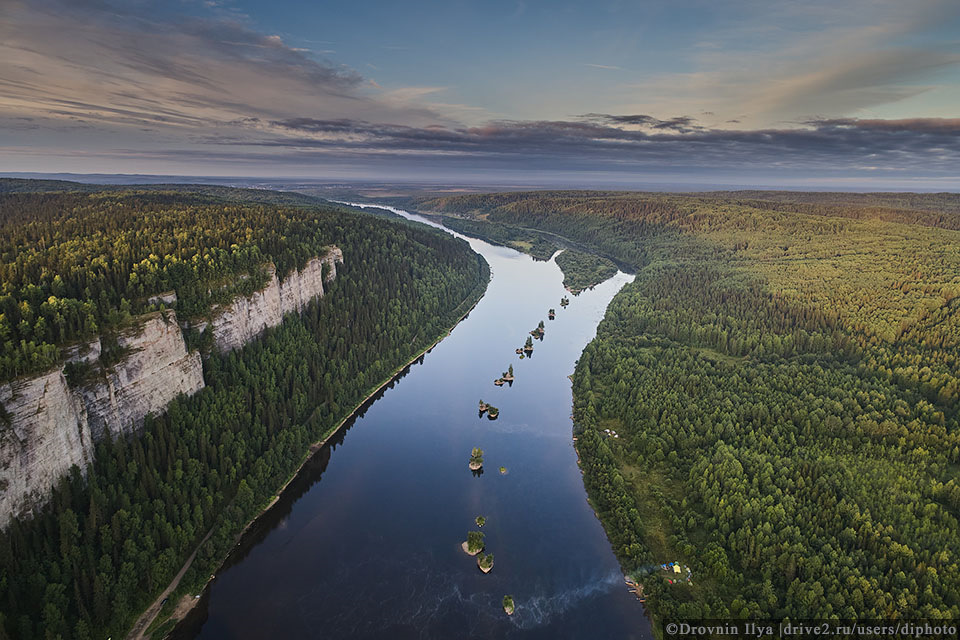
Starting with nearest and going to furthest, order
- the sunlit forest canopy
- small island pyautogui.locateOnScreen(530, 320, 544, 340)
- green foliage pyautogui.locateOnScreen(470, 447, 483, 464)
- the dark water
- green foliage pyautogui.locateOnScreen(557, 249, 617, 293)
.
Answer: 1. the dark water
2. the sunlit forest canopy
3. green foliage pyautogui.locateOnScreen(470, 447, 483, 464)
4. small island pyautogui.locateOnScreen(530, 320, 544, 340)
5. green foliage pyautogui.locateOnScreen(557, 249, 617, 293)

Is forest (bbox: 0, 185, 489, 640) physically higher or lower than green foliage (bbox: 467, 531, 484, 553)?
higher

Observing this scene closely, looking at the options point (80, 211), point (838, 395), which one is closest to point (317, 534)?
point (838, 395)

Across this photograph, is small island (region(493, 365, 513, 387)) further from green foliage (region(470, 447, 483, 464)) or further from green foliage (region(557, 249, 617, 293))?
→ green foliage (region(557, 249, 617, 293))

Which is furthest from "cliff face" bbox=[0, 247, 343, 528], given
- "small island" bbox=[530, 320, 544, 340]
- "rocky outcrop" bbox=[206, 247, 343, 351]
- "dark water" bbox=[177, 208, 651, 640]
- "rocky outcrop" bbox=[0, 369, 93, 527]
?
"small island" bbox=[530, 320, 544, 340]

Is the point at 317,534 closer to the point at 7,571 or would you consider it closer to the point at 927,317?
the point at 7,571

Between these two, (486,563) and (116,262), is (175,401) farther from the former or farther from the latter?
(486,563)

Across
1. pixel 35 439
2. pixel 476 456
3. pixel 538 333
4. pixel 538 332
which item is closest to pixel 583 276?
pixel 538 332

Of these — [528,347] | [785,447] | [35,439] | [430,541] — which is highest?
[35,439]
